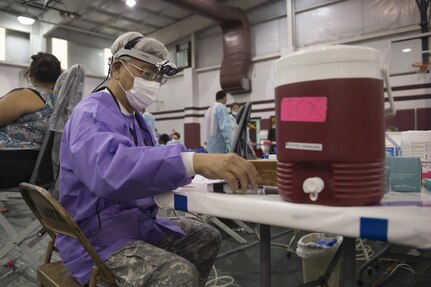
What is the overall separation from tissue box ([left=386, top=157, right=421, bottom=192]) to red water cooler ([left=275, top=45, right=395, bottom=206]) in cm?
30

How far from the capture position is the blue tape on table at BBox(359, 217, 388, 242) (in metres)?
0.54

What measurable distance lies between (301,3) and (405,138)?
7351mm

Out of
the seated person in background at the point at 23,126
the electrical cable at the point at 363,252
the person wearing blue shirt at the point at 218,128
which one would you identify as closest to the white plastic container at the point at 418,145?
the electrical cable at the point at 363,252

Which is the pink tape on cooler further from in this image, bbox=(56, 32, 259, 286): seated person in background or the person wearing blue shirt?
the person wearing blue shirt

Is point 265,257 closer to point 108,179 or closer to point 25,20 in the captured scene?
point 108,179

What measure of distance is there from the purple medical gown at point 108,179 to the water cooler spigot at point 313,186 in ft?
1.02

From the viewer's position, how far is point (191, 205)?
0.83m

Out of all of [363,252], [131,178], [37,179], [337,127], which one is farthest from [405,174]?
[37,179]

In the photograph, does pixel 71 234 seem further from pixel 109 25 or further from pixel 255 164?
pixel 109 25

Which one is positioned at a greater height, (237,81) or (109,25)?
(109,25)

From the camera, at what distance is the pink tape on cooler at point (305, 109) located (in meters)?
0.63

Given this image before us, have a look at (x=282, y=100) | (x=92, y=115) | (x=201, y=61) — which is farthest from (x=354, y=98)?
(x=201, y=61)

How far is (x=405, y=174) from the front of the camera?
0.92m

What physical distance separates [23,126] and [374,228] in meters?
2.09
